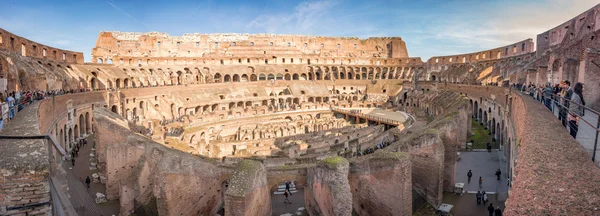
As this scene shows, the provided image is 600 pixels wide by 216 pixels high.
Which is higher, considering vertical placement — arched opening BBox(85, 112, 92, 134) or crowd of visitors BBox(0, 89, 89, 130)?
crowd of visitors BBox(0, 89, 89, 130)

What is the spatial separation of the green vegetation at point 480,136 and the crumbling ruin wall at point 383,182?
452 inches

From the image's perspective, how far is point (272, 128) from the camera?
79.6ft

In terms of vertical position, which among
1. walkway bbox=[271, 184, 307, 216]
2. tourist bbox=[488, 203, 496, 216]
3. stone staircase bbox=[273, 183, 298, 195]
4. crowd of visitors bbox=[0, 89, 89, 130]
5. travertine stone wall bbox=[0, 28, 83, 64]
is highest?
travertine stone wall bbox=[0, 28, 83, 64]

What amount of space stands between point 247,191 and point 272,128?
15629 millimetres

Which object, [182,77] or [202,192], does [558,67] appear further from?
[182,77]

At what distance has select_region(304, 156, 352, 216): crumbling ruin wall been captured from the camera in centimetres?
912

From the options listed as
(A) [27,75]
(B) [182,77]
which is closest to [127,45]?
(B) [182,77]

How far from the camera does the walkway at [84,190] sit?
30.9 ft

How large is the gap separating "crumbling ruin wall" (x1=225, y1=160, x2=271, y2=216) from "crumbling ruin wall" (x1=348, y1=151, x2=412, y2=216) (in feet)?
9.55

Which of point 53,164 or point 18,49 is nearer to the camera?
point 53,164

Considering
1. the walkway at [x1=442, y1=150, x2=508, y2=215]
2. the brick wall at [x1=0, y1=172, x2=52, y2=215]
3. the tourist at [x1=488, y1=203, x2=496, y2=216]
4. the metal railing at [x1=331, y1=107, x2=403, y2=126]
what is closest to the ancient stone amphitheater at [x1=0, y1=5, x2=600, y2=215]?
the brick wall at [x1=0, y1=172, x2=52, y2=215]

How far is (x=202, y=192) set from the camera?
419 inches

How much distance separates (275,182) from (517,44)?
30361 millimetres

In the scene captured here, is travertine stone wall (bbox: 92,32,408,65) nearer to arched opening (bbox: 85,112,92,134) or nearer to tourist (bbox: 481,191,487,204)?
arched opening (bbox: 85,112,92,134)
